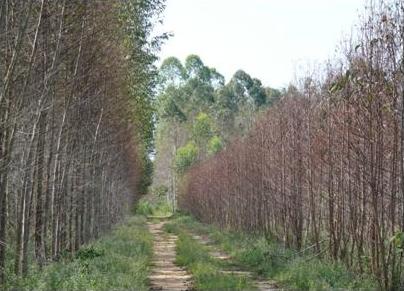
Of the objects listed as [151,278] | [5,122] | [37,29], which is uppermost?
[37,29]

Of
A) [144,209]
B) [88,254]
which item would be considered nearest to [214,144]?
[144,209]

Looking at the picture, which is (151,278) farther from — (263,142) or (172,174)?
(172,174)

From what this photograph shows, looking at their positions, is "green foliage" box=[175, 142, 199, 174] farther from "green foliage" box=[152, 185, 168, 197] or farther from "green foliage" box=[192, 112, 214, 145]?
"green foliage" box=[152, 185, 168, 197]

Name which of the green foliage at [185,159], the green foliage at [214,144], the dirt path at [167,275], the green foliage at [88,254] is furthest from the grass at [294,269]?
the green foliage at [185,159]

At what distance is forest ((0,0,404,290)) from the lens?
11219 millimetres

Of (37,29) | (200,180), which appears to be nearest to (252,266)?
(37,29)

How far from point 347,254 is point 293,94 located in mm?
6796

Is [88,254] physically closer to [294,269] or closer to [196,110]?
[294,269]

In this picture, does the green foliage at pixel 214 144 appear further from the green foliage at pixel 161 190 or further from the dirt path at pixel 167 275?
the dirt path at pixel 167 275

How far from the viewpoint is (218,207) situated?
41.8 m

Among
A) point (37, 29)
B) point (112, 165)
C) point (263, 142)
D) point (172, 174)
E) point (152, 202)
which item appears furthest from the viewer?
point (152, 202)

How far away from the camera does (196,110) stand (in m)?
84.3

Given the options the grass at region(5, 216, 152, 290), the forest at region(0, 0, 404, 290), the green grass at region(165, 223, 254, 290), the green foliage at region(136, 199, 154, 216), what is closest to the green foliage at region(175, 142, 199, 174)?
the green foliage at region(136, 199, 154, 216)

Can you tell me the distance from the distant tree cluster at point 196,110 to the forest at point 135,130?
41.0 m
